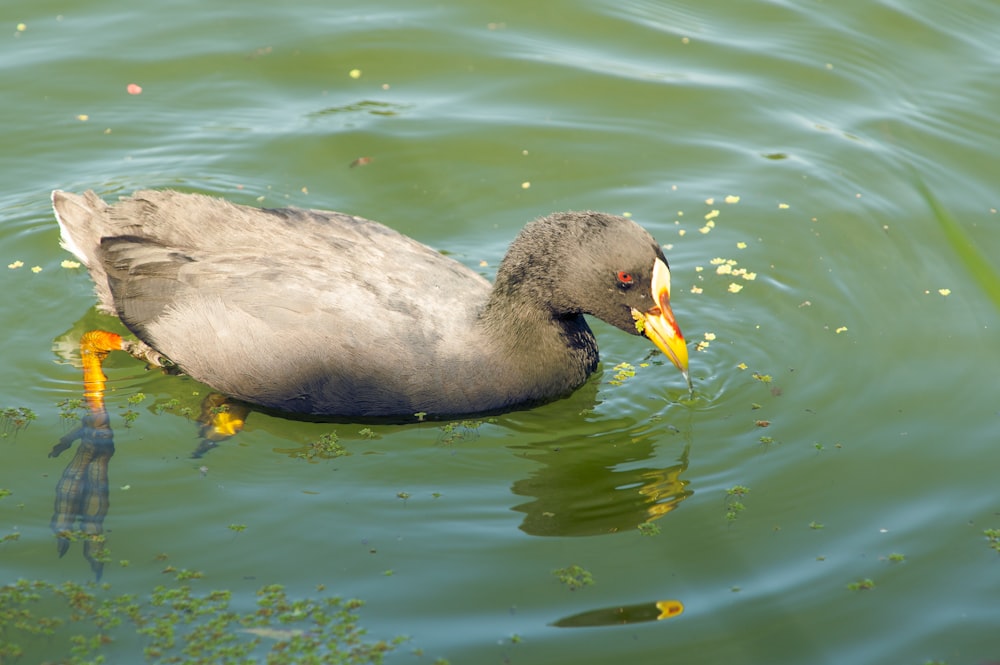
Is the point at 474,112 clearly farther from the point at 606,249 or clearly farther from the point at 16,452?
the point at 16,452

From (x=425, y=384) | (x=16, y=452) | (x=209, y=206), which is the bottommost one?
(x=16, y=452)

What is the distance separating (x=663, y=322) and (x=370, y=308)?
5.08ft

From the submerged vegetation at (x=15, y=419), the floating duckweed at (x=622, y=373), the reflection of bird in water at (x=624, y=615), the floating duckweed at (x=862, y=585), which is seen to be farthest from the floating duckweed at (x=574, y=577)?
the submerged vegetation at (x=15, y=419)

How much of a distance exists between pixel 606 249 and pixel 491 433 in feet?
3.84

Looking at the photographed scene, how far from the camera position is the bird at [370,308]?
6.12m

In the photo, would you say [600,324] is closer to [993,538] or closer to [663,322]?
[663,322]

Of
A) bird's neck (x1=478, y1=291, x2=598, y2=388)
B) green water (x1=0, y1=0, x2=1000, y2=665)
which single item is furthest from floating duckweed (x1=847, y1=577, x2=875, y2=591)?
bird's neck (x1=478, y1=291, x2=598, y2=388)

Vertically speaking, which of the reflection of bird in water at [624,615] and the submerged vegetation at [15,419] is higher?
the reflection of bird in water at [624,615]

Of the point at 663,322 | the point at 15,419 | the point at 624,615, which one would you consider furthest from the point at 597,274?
the point at 15,419

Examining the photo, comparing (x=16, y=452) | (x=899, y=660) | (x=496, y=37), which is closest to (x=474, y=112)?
(x=496, y=37)

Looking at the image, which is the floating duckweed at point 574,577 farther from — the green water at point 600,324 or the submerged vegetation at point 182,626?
the submerged vegetation at point 182,626

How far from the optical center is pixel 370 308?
616cm

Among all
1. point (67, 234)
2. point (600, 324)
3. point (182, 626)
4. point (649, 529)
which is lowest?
point (182, 626)

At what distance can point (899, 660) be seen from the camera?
15.8ft
